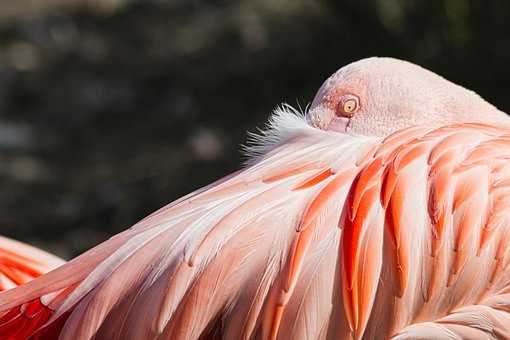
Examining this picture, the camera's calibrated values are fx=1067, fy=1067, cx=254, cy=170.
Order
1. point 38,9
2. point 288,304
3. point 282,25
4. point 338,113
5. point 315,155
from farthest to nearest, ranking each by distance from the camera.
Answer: point 38,9
point 282,25
point 338,113
point 315,155
point 288,304

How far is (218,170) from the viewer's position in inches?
151

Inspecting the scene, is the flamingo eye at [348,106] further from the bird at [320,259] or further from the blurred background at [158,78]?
the blurred background at [158,78]

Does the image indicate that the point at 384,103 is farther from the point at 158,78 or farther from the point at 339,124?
the point at 158,78

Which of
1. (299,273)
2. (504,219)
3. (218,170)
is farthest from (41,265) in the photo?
(218,170)

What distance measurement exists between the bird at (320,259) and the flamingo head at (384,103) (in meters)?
0.18

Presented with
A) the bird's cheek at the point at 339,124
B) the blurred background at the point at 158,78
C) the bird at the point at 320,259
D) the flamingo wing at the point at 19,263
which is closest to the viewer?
the bird at the point at 320,259

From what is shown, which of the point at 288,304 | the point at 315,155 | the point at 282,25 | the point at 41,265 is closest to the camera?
the point at 288,304

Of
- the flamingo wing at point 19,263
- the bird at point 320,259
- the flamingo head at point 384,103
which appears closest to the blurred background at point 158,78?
the flamingo wing at point 19,263

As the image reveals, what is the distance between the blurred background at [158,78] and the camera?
12.7ft

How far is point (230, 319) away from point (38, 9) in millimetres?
4217

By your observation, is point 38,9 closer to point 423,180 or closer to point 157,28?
point 157,28

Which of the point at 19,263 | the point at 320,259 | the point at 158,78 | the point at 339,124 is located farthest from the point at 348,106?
the point at 158,78

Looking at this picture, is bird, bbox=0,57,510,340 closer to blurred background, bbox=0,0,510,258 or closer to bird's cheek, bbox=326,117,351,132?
bird's cheek, bbox=326,117,351,132

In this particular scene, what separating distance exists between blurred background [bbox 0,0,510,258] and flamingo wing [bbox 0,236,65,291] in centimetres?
158
